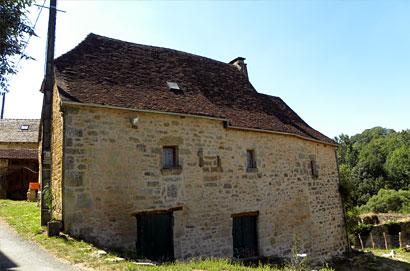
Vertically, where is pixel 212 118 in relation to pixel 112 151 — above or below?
above

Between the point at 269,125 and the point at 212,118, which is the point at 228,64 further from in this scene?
the point at 212,118

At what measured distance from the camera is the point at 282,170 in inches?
537

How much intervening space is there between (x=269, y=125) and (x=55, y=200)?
25.4ft

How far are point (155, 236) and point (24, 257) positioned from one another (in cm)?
365

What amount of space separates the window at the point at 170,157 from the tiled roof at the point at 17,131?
18.5 metres

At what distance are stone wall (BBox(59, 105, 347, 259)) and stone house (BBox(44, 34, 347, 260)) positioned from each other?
0.10 feet

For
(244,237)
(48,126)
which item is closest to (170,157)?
(48,126)

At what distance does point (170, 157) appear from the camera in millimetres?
10938

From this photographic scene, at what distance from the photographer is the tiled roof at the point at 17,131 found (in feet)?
84.6

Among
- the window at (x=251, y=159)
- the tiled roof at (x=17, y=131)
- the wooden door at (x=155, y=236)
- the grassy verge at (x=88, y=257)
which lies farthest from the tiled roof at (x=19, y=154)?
the window at (x=251, y=159)

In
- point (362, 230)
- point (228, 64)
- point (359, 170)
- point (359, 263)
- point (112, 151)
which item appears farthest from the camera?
point (359, 170)

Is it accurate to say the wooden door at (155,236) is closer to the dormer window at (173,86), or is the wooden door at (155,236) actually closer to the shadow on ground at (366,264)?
the dormer window at (173,86)

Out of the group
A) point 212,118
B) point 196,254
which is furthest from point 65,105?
point 196,254

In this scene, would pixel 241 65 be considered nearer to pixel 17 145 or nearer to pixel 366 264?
pixel 366 264
